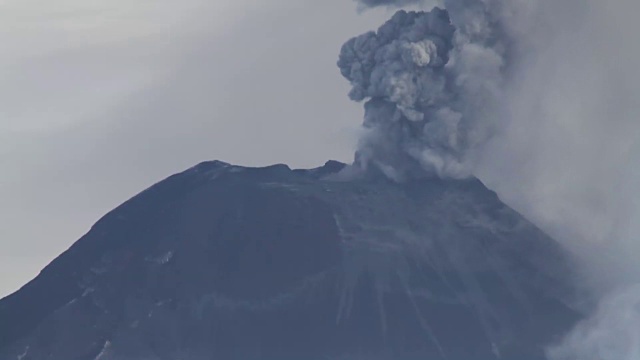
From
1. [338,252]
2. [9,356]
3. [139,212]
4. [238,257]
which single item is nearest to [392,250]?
[338,252]

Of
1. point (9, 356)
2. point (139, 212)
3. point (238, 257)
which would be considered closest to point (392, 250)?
point (238, 257)

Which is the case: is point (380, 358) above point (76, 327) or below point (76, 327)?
below

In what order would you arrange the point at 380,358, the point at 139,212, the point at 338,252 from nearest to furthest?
1. the point at 380,358
2. the point at 338,252
3. the point at 139,212

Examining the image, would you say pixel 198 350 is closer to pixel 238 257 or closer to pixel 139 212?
pixel 238 257

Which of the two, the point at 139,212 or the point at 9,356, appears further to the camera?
the point at 139,212


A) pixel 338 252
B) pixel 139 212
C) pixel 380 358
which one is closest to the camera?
pixel 380 358

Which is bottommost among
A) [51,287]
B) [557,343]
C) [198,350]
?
[557,343]
